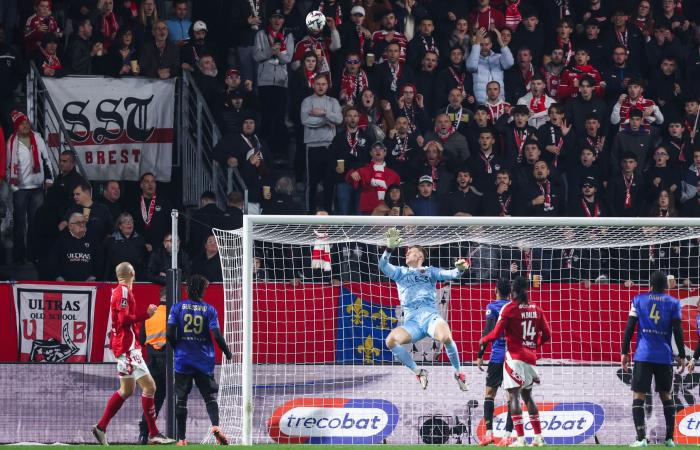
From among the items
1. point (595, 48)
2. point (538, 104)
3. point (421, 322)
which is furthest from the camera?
point (595, 48)

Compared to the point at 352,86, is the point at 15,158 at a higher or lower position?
lower

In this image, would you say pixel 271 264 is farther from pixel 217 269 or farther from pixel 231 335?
pixel 231 335

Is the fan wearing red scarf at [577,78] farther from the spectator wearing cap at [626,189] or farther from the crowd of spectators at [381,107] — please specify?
the spectator wearing cap at [626,189]

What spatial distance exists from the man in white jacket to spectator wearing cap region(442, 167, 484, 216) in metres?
5.21

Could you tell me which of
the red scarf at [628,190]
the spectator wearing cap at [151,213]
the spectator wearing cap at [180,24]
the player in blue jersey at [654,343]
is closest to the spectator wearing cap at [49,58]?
the spectator wearing cap at [180,24]

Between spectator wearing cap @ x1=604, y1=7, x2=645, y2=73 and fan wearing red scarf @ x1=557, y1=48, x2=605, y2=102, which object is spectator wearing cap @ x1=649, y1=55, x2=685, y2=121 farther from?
fan wearing red scarf @ x1=557, y1=48, x2=605, y2=102

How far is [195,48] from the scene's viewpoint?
19.5 metres

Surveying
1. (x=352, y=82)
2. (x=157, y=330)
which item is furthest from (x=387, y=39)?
(x=157, y=330)

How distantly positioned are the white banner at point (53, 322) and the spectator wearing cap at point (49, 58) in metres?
3.86

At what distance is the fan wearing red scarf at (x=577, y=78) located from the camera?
789 inches

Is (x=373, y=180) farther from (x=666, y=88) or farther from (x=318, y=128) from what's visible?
(x=666, y=88)

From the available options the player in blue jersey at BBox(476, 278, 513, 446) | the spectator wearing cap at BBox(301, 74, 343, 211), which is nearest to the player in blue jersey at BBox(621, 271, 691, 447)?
the player in blue jersey at BBox(476, 278, 513, 446)

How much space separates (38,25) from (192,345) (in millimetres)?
7079

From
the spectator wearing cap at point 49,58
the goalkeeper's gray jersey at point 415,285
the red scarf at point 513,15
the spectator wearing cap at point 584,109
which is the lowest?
the goalkeeper's gray jersey at point 415,285
